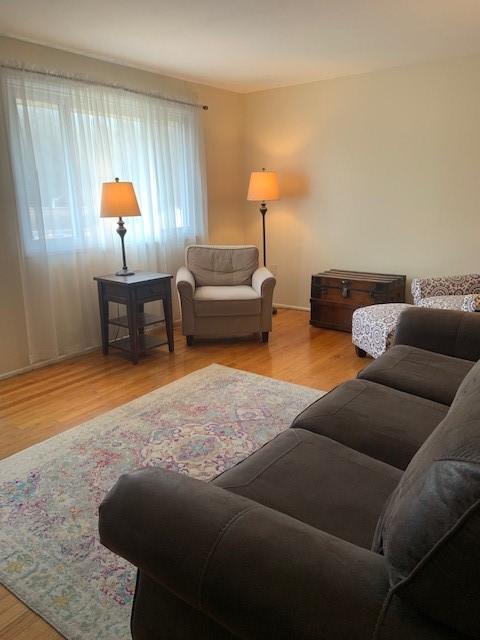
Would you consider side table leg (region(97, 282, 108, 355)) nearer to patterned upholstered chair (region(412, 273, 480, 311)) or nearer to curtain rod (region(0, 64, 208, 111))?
curtain rod (region(0, 64, 208, 111))

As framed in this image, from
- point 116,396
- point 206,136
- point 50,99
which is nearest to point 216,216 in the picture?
point 206,136

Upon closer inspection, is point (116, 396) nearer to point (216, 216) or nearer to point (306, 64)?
point (216, 216)

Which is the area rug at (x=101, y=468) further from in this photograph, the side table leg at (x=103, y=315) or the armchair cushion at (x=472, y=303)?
the armchair cushion at (x=472, y=303)

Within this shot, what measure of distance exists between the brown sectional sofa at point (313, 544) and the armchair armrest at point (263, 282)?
2.66 metres

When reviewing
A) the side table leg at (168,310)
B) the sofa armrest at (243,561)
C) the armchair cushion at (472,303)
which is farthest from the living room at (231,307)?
the armchair cushion at (472,303)

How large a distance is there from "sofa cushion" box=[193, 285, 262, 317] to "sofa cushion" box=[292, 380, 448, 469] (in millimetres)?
2160

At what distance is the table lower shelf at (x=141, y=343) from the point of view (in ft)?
12.4

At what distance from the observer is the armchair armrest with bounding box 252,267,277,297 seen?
405 cm

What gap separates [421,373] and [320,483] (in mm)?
920

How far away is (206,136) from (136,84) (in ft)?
3.27

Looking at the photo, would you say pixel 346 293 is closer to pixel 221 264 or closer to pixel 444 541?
pixel 221 264

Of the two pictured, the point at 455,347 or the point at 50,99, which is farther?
the point at 50,99

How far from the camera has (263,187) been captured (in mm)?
4742

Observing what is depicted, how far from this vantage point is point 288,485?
1.30 m
